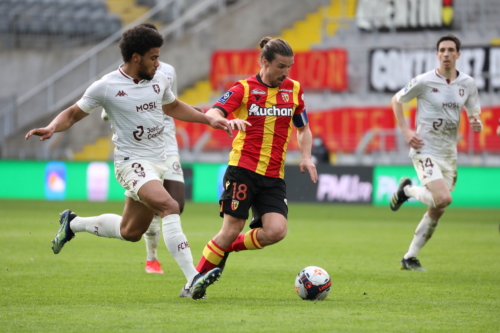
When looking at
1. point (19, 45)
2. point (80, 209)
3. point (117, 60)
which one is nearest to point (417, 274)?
point (80, 209)

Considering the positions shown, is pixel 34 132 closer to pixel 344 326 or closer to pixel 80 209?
pixel 344 326

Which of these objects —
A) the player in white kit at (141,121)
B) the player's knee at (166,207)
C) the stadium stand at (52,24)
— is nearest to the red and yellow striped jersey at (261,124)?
the player in white kit at (141,121)

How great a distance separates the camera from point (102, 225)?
7.38 m

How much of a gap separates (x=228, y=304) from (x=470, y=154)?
59.9 feet

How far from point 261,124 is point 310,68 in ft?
68.0

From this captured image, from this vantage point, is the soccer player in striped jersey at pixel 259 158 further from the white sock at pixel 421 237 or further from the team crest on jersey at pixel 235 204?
the white sock at pixel 421 237

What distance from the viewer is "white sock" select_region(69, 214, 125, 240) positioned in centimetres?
727

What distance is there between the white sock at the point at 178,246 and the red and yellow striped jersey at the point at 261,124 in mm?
877

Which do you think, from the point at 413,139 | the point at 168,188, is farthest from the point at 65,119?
the point at 413,139

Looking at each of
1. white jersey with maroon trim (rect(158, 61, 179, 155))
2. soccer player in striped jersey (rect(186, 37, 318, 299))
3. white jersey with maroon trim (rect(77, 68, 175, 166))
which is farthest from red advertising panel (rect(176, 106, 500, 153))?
white jersey with maroon trim (rect(77, 68, 175, 166))

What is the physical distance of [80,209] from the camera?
18453mm

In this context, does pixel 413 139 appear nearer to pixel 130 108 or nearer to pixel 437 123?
pixel 437 123

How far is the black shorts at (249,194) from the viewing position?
6945mm

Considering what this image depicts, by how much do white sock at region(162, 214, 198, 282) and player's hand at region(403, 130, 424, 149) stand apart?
359 cm
